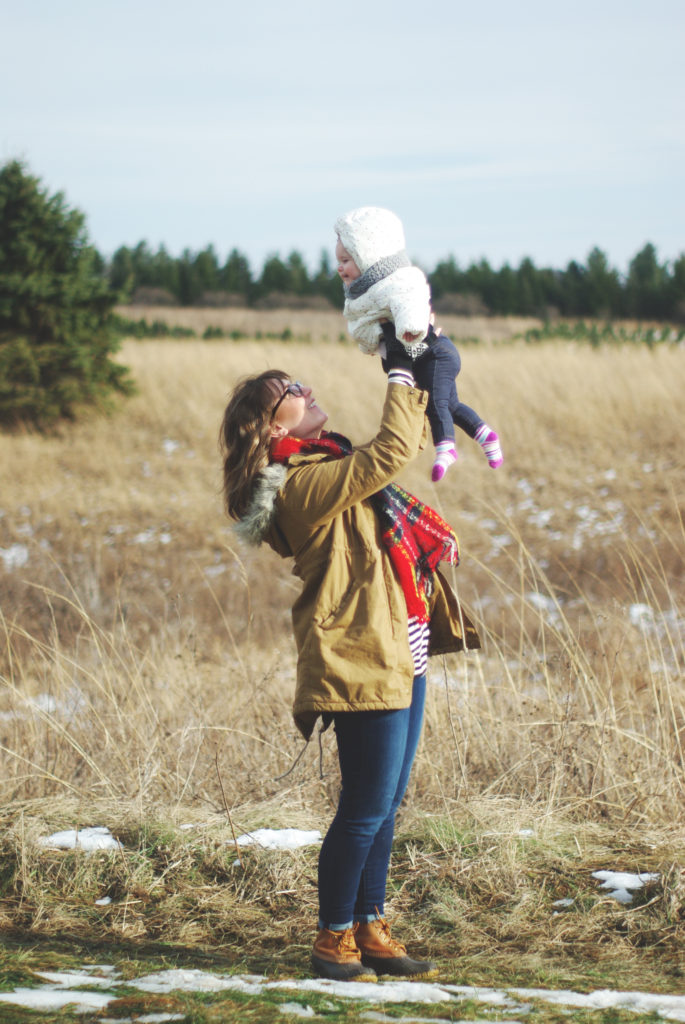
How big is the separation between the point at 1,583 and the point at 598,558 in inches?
221

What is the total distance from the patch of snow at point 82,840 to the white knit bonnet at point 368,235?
2.16m

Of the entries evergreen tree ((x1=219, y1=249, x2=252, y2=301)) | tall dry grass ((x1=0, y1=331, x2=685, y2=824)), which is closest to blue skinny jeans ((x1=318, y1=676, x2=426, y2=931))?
tall dry grass ((x1=0, y1=331, x2=685, y2=824))

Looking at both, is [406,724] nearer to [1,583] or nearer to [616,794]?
[616,794]

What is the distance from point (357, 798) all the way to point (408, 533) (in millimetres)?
647

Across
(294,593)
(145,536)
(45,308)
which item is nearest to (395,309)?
(294,593)

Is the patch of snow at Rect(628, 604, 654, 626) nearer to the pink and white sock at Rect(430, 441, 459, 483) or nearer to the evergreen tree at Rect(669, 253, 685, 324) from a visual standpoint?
the pink and white sock at Rect(430, 441, 459, 483)

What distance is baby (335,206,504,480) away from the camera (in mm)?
2098

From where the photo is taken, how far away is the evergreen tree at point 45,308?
13.4 meters

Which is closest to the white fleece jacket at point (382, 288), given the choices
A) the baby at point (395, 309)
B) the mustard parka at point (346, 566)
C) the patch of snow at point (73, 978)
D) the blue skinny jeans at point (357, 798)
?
the baby at point (395, 309)

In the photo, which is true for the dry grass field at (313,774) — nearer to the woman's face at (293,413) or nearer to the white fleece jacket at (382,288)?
the woman's face at (293,413)

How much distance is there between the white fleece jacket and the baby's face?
0.07 ft

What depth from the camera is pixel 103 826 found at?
340 cm

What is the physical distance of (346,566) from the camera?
227 centimetres

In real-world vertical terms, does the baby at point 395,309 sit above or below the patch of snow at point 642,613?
above
